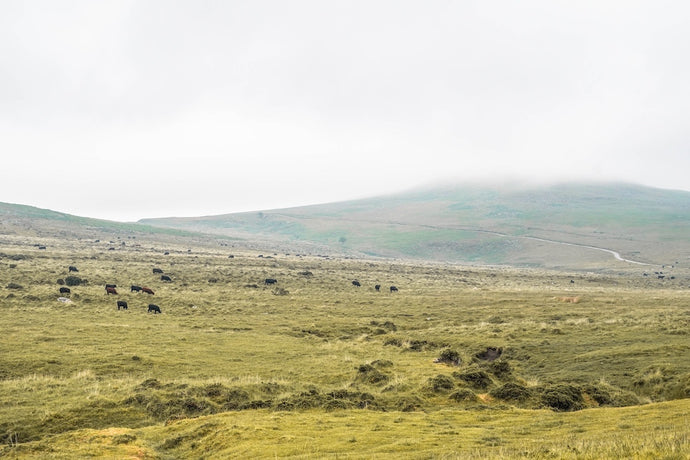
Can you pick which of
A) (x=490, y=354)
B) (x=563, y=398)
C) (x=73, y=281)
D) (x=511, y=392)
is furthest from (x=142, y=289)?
(x=563, y=398)

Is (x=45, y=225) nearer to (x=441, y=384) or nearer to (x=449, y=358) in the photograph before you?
(x=449, y=358)

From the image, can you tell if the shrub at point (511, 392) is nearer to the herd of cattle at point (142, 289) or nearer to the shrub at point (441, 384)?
the shrub at point (441, 384)

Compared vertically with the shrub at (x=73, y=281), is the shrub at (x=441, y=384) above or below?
below

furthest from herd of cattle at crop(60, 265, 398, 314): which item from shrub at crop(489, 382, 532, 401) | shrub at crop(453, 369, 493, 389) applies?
shrub at crop(489, 382, 532, 401)

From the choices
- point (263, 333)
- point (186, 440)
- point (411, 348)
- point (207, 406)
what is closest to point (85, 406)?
point (207, 406)

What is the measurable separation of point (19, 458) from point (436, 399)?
1431 centimetres

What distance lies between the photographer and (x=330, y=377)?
24.5 m

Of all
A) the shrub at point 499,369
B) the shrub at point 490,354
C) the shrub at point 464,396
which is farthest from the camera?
the shrub at point 490,354

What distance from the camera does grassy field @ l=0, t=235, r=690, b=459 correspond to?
1419 centimetres

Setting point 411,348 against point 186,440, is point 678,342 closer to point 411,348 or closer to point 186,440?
point 411,348

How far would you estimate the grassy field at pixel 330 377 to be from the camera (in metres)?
14.2

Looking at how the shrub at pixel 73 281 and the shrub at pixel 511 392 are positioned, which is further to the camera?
the shrub at pixel 73 281

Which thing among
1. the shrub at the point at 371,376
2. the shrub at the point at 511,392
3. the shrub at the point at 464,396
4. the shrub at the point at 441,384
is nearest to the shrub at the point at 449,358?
the shrub at the point at 371,376

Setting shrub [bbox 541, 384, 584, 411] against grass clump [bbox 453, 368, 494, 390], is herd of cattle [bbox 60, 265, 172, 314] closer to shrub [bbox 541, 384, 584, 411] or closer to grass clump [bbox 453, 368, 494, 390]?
grass clump [bbox 453, 368, 494, 390]
